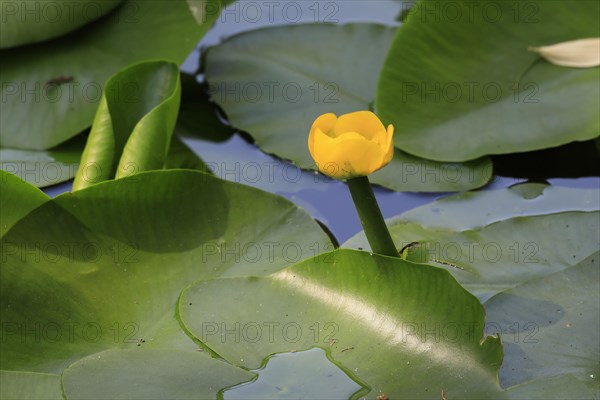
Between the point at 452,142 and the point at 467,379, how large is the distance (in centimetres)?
58

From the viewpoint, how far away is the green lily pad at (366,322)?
103cm

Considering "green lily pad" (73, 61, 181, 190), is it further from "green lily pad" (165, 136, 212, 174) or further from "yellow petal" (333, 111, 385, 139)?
"yellow petal" (333, 111, 385, 139)

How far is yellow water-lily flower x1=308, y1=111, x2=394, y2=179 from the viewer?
0.99 m

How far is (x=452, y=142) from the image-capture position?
150 centimetres

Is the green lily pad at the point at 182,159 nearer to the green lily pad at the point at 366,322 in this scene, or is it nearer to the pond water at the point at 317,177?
the pond water at the point at 317,177

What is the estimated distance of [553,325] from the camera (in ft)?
3.71

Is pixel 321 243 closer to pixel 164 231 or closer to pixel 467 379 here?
pixel 164 231

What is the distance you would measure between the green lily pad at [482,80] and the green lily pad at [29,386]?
0.75 metres

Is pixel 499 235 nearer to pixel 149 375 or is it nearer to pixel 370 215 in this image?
pixel 370 215

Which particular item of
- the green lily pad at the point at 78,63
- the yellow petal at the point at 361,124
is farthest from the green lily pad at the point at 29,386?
the green lily pad at the point at 78,63

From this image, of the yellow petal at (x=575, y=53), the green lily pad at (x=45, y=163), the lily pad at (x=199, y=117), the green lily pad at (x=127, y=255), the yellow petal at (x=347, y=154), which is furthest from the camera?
the lily pad at (x=199, y=117)

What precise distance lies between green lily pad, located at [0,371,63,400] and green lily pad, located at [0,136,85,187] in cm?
53

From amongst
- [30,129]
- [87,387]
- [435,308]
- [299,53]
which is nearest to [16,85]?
[30,129]

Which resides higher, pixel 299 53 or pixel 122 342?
pixel 299 53
